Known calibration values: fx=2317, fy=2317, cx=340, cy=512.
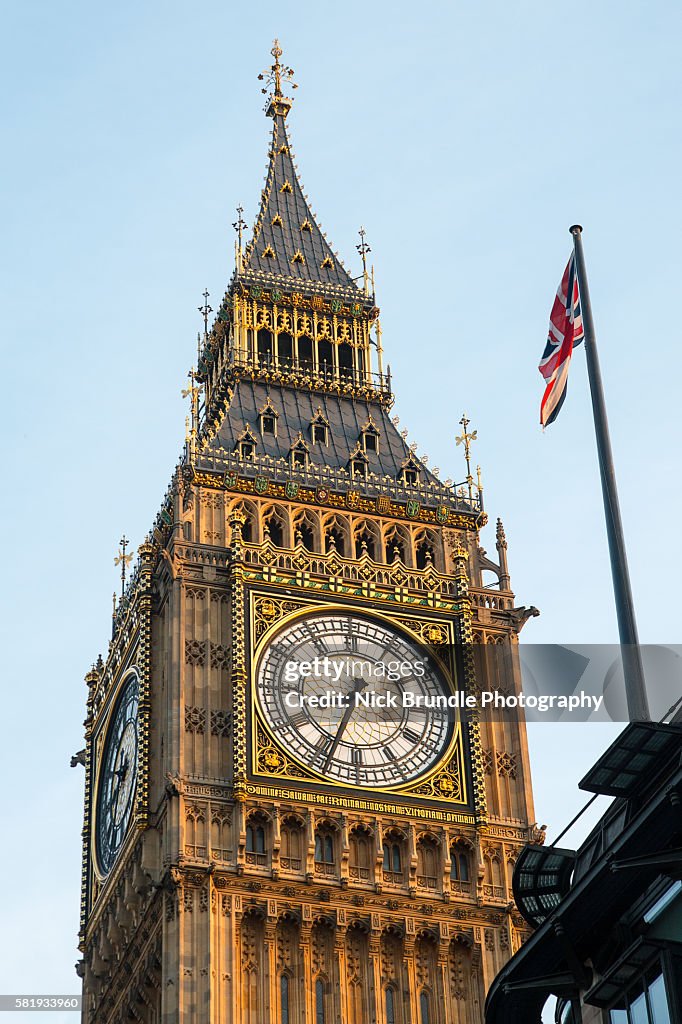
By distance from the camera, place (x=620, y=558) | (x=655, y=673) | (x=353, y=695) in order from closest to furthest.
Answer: (x=620, y=558), (x=655, y=673), (x=353, y=695)

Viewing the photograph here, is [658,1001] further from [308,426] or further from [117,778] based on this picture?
[308,426]

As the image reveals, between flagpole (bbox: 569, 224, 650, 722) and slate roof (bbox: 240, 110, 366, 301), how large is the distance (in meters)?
38.9

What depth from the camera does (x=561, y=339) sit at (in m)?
49.7

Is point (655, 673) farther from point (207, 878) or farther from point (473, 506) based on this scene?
point (473, 506)

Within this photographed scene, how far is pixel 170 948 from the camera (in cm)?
6400

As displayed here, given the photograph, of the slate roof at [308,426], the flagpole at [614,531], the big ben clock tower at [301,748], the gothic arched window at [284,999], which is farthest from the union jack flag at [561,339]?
the slate roof at [308,426]

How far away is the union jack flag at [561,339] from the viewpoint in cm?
4909

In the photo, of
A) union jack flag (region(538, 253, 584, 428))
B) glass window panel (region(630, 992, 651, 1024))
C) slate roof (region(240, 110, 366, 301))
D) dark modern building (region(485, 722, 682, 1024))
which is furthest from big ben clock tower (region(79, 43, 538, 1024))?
glass window panel (region(630, 992, 651, 1024))

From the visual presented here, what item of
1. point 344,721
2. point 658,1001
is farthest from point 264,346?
point 658,1001

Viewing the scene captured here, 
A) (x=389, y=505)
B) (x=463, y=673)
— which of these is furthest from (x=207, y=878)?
(x=389, y=505)

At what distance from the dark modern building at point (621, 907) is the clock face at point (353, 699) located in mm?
26941

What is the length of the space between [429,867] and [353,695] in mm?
5827

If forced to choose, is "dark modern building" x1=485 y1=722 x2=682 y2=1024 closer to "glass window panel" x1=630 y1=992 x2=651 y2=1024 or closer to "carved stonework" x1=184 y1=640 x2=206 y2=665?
"glass window panel" x1=630 y1=992 x2=651 y2=1024

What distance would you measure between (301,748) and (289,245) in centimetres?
2607
